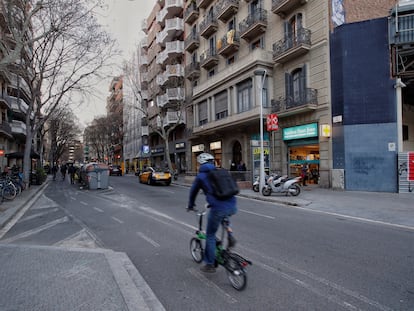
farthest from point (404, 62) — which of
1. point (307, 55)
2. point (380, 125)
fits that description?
point (307, 55)

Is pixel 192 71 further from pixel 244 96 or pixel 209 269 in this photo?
pixel 209 269

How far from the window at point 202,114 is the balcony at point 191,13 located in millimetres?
10306

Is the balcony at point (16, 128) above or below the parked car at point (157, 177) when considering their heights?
above

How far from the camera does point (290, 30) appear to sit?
20109 mm

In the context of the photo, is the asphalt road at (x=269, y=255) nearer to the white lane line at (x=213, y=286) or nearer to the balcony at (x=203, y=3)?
the white lane line at (x=213, y=286)

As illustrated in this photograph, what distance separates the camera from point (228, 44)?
24.8 meters

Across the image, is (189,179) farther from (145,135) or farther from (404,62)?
(145,135)

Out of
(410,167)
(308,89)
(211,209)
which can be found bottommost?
(211,209)

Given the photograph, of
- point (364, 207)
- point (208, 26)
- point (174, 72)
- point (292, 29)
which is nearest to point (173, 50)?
point (174, 72)

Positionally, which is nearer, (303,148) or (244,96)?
(303,148)

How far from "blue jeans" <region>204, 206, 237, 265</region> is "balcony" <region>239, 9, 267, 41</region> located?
67.6 ft

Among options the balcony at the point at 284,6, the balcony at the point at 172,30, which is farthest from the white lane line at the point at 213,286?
the balcony at the point at 172,30

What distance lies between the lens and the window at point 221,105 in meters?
25.0

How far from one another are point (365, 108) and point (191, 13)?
74.7 feet
